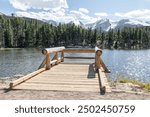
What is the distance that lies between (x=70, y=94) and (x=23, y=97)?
1.51 m

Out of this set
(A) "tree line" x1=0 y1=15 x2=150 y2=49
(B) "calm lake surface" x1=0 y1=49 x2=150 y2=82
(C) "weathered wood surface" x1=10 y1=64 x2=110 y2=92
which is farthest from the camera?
(A) "tree line" x1=0 y1=15 x2=150 y2=49

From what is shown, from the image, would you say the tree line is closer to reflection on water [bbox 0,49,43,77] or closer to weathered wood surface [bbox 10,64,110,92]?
reflection on water [bbox 0,49,43,77]

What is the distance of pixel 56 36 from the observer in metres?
138

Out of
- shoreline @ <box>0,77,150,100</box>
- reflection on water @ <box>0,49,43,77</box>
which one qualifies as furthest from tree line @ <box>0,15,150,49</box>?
shoreline @ <box>0,77,150,100</box>

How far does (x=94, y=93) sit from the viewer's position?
31.0 feet

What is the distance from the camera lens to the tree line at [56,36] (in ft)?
396

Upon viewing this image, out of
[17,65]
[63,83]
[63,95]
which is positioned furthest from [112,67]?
[63,95]

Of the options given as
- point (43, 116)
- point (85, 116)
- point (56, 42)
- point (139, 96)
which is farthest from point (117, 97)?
point (56, 42)

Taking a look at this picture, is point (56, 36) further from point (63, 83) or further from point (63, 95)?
point (63, 95)

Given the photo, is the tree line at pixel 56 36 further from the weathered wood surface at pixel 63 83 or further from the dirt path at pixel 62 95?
the dirt path at pixel 62 95

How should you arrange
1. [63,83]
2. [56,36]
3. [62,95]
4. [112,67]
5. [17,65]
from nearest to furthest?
[62,95]
[63,83]
[17,65]
[112,67]
[56,36]

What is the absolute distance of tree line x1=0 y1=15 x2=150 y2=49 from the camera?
396 ft

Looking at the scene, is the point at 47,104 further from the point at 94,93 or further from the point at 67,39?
the point at 67,39

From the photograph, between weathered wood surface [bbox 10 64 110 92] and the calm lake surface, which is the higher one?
weathered wood surface [bbox 10 64 110 92]
